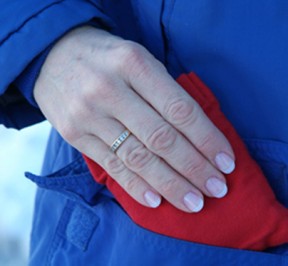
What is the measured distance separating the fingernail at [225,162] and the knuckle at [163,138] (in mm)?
64

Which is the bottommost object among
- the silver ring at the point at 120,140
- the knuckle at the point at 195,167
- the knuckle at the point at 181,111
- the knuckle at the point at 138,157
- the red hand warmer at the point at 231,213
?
the red hand warmer at the point at 231,213

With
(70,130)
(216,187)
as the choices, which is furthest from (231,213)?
(70,130)

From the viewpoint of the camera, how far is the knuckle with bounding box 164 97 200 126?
66 centimetres

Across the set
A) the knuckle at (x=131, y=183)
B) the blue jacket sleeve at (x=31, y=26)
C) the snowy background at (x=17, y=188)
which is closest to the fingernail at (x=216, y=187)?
the knuckle at (x=131, y=183)

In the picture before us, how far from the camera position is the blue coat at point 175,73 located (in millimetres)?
663

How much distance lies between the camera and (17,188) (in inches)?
72.1

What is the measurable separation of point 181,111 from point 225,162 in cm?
9

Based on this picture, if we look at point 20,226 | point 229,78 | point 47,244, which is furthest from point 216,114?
point 20,226

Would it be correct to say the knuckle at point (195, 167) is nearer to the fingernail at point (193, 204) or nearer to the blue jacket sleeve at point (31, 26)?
the fingernail at point (193, 204)

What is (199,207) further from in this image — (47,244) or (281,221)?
(47,244)

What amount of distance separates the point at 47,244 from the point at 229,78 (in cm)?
45

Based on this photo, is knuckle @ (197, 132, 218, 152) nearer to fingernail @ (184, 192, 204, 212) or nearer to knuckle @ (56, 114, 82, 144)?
fingernail @ (184, 192, 204, 212)

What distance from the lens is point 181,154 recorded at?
2.22 feet

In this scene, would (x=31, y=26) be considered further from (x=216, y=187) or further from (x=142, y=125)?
(x=216, y=187)
